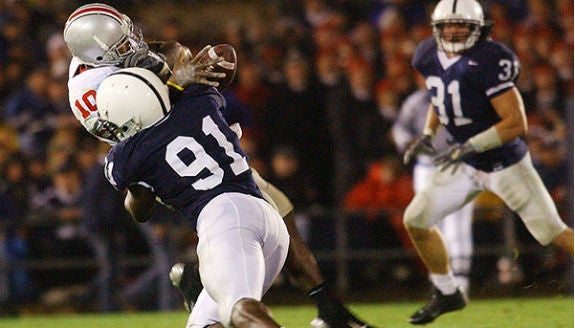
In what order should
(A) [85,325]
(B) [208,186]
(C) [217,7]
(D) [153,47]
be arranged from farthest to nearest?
(C) [217,7] < (A) [85,325] < (D) [153,47] < (B) [208,186]

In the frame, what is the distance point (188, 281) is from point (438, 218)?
180cm

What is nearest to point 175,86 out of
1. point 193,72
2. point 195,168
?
point 193,72

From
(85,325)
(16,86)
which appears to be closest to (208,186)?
(85,325)

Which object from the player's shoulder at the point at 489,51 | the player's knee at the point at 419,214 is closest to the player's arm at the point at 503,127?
the player's shoulder at the point at 489,51

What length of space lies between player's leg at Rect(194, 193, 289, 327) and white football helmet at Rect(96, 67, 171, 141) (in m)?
0.40

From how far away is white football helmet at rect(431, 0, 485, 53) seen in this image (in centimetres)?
644

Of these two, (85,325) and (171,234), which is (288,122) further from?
(85,325)

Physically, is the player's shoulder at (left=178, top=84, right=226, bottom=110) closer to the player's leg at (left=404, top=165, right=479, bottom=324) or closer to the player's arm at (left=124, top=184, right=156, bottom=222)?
the player's arm at (left=124, top=184, right=156, bottom=222)

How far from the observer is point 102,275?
8.29 meters

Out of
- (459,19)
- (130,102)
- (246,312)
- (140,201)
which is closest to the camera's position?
(246,312)

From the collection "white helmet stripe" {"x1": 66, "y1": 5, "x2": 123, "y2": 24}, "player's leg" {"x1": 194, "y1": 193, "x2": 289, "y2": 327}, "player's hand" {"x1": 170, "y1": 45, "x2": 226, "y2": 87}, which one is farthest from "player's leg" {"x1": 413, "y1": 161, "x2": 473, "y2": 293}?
"player's leg" {"x1": 194, "y1": 193, "x2": 289, "y2": 327}

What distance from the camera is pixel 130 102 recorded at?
436cm

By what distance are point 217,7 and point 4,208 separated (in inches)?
149

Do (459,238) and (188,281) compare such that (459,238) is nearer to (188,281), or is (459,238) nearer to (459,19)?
(459,19)
